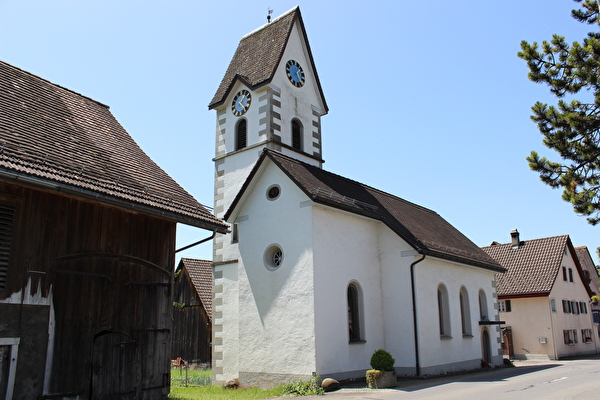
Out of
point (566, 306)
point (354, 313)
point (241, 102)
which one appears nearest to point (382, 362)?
point (354, 313)

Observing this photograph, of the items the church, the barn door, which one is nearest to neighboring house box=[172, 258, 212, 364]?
the church

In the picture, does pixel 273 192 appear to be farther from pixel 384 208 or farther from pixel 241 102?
pixel 241 102

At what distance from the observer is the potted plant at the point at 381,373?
15055 mm

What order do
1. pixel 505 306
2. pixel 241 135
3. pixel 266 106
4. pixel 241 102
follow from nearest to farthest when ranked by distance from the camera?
pixel 266 106, pixel 241 135, pixel 241 102, pixel 505 306

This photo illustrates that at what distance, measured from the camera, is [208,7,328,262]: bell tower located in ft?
70.0

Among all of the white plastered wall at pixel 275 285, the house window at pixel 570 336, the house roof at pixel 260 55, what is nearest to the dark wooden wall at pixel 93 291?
the white plastered wall at pixel 275 285

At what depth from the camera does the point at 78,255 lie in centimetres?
973

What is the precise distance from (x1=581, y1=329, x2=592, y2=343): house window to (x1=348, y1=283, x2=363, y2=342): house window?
26.4m

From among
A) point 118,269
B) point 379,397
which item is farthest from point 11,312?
point 379,397

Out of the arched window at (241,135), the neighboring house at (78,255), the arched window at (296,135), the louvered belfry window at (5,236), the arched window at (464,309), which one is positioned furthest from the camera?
the arched window at (296,135)

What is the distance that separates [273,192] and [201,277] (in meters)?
14.2

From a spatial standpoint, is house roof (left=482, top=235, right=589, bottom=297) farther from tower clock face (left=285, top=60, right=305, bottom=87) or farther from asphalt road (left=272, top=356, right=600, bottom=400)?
tower clock face (left=285, top=60, right=305, bottom=87)

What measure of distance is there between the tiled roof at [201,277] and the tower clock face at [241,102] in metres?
11.5

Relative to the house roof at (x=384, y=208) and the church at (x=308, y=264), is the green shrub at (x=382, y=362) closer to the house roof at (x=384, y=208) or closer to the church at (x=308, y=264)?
the church at (x=308, y=264)
